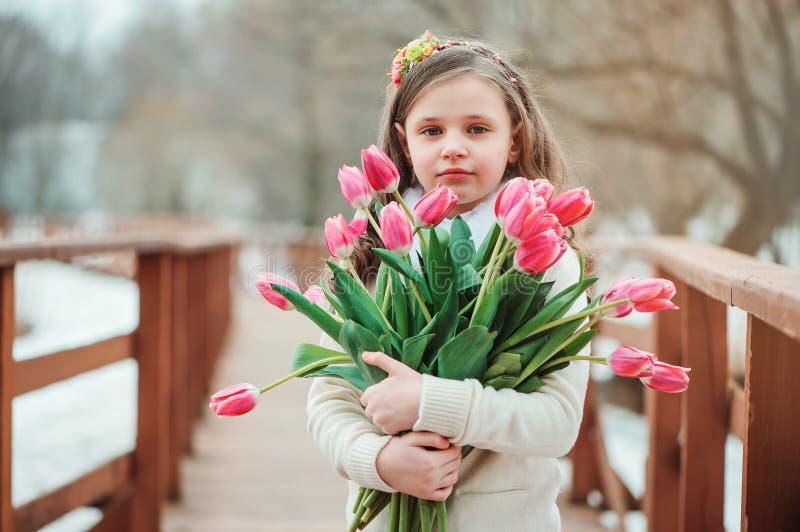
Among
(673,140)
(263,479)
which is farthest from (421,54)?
(673,140)

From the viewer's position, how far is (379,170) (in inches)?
49.3

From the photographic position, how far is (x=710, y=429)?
1899 millimetres

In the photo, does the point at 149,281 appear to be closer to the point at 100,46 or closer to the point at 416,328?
the point at 416,328

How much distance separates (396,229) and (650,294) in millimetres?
347

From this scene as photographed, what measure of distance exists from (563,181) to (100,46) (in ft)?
66.4

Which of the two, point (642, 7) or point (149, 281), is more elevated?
point (642, 7)

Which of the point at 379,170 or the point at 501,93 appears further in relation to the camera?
the point at 501,93

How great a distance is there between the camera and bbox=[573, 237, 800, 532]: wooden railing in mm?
1214

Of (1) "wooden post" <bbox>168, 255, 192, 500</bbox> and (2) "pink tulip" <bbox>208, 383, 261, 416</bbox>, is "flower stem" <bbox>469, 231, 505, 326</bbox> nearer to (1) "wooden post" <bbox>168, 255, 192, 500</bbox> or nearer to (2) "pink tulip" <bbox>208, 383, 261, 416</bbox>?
(2) "pink tulip" <bbox>208, 383, 261, 416</bbox>

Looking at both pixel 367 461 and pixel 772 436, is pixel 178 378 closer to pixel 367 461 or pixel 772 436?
pixel 367 461

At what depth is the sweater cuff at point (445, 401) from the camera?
1188 mm

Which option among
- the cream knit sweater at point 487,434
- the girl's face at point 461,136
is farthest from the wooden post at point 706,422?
the girl's face at point 461,136

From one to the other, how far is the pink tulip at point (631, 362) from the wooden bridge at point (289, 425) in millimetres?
155

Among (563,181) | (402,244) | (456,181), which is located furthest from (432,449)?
(563,181)
